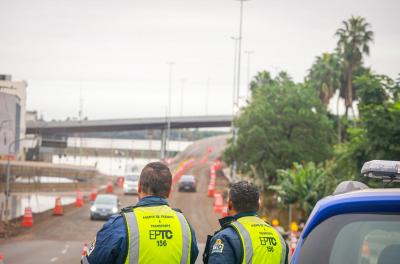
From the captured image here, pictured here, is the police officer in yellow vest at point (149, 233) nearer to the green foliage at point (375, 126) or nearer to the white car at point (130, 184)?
the green foliage at point (375, 126)

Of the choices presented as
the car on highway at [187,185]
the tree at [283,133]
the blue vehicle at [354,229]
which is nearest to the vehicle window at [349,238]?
the blue vehicle at [354,229]

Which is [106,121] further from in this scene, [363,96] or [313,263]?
[313,263]

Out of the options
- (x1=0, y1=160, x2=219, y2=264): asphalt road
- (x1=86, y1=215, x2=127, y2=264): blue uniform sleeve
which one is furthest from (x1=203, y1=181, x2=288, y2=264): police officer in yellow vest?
(x1=0, y1=160, x2=219, y2=264): asphalt road

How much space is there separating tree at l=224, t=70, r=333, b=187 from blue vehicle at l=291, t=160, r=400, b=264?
187 feet

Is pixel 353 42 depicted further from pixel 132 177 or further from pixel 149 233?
pixel 149 233

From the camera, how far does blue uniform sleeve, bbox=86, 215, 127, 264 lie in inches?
194

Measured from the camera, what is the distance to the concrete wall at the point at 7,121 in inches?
2601

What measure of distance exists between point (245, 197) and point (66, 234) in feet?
111

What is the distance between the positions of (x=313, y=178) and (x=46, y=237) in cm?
1363

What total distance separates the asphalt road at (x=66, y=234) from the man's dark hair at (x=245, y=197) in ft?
53.5

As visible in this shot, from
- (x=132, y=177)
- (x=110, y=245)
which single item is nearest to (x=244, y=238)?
(x=110, y=245)

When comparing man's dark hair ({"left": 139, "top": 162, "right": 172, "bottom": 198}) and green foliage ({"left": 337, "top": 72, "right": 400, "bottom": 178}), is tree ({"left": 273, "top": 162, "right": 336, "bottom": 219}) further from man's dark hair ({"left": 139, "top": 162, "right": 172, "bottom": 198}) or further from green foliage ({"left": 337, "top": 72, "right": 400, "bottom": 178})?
man's dark hair ({"left": 139, "top": 162, "right": 172, "bottom": 198})

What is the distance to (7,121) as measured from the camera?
6962cm

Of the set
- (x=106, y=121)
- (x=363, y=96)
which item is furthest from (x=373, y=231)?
(x=106, y=121)
